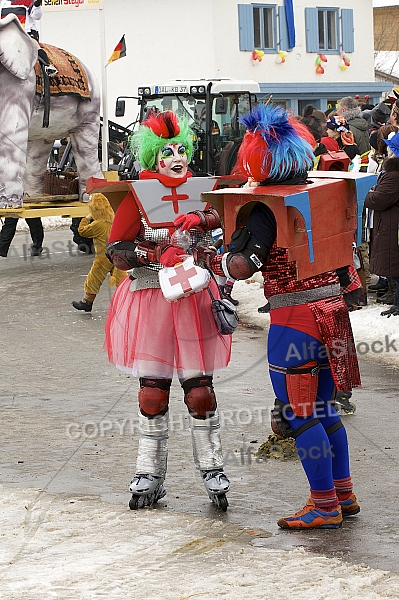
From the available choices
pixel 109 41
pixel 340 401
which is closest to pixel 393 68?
pixel 109 41

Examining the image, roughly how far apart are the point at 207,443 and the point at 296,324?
0.86 metres

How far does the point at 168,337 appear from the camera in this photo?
4793 mm

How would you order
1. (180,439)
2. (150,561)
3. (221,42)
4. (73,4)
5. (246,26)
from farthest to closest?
(246,26)
(221,42)
(73,4)
(180,439)
(150,561)

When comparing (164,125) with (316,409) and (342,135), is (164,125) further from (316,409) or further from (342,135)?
(342,135)

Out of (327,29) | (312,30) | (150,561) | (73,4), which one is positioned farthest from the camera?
(327,29)

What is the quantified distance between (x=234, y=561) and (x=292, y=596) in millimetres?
451

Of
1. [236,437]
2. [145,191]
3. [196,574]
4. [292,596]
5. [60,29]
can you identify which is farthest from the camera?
[60,29]

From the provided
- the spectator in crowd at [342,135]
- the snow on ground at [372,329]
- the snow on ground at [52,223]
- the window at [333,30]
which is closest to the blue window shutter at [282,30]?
the window at [333,30]

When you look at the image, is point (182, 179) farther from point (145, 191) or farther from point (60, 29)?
point (60, 29)

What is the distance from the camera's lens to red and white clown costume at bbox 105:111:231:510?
15.7 feet

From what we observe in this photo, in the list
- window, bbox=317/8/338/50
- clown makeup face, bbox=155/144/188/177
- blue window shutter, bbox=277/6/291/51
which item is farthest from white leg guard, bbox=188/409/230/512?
window, bbox=317/8/338/50

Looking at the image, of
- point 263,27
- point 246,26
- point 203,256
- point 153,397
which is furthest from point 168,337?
point 263,27

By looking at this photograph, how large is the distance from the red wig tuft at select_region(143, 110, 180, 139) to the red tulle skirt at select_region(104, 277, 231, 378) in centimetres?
81

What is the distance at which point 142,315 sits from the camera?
4828 mm
